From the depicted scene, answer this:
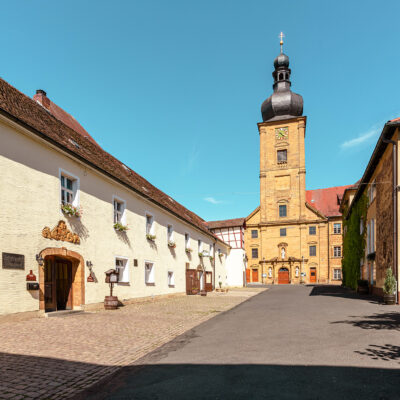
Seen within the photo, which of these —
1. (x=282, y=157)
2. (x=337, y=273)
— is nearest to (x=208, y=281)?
(x=337, y=273)

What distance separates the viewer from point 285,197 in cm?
5331

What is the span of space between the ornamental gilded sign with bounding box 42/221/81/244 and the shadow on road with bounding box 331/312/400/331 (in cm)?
897

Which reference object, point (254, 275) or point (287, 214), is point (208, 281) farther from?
point (287, 214)

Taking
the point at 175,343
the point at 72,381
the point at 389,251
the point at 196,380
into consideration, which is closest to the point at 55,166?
the point at 175,343

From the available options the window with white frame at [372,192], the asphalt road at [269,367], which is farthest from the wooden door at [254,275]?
the asphalt road at [269,367]

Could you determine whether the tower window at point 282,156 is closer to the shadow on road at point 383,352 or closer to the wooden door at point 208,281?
the wooden door at point 208,281

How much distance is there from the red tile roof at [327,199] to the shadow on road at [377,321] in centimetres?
4270

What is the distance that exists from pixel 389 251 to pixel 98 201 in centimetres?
1364

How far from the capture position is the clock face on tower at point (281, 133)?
54219 mm

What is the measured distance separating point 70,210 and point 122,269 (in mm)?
4940

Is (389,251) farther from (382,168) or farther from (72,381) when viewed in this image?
(72,381)

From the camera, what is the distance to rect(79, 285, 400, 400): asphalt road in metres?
4.28

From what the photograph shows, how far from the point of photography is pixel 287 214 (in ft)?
174

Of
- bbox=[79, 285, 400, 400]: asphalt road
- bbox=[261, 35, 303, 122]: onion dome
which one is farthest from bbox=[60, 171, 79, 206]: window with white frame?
bbox=[261, 35, 303, 122]: onion dome
